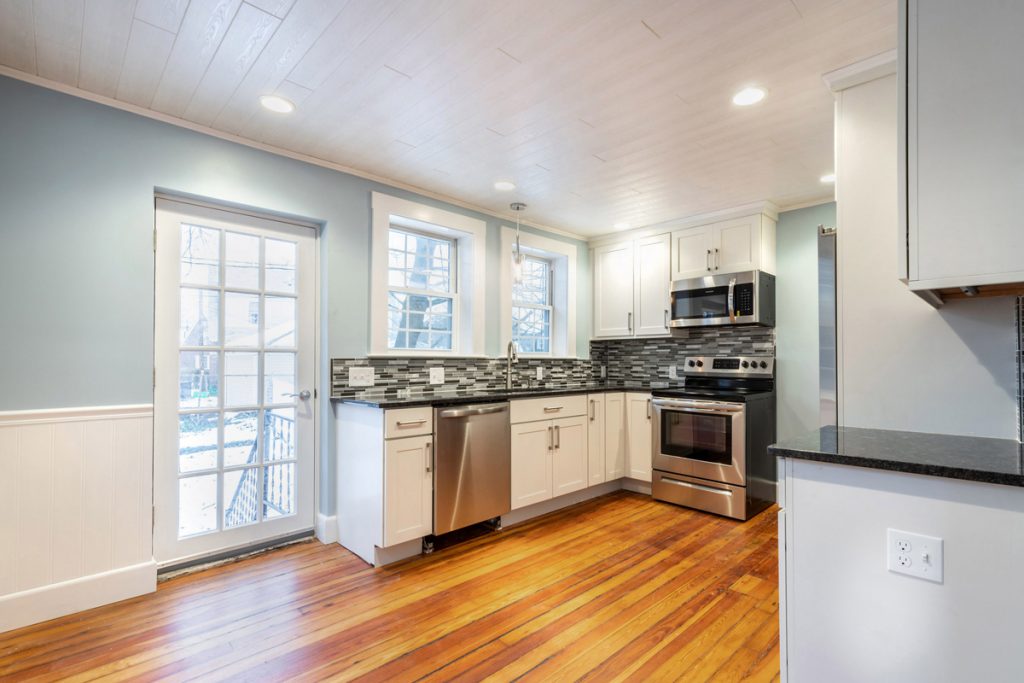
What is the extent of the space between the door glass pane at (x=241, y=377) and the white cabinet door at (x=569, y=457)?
2009 millimetres

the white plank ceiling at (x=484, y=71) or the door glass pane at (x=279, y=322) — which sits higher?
the white plank ceiling at (x=484, y=71)

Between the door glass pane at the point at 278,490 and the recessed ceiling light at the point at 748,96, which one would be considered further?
the door glass pane at the point at 278,490

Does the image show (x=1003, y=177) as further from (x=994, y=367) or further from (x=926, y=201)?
(x=994, y=367)

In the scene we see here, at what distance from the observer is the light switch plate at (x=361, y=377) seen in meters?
3.15

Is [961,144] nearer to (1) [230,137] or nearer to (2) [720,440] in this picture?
(2) [720,440]

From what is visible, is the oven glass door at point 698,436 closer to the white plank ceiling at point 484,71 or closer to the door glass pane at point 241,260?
the white plank ceiling at point 484,71

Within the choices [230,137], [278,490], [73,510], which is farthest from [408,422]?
[230,137]

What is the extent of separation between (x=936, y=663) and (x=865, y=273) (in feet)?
4.06

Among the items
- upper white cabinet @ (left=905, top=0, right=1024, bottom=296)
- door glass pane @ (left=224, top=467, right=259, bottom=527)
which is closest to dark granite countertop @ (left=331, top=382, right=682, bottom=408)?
door glass pane @ (left=224, top=467, right=259, bottom=527)

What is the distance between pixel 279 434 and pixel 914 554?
9.88 feet

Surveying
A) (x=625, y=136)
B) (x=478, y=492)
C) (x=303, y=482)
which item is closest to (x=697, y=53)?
(x=625, y=136)

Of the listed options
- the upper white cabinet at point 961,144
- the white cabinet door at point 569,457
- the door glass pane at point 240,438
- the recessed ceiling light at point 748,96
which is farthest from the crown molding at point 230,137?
the upper white cabinet at point 961,144

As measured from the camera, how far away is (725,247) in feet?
12.9

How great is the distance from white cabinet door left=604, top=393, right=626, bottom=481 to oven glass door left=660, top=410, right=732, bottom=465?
0.39m
